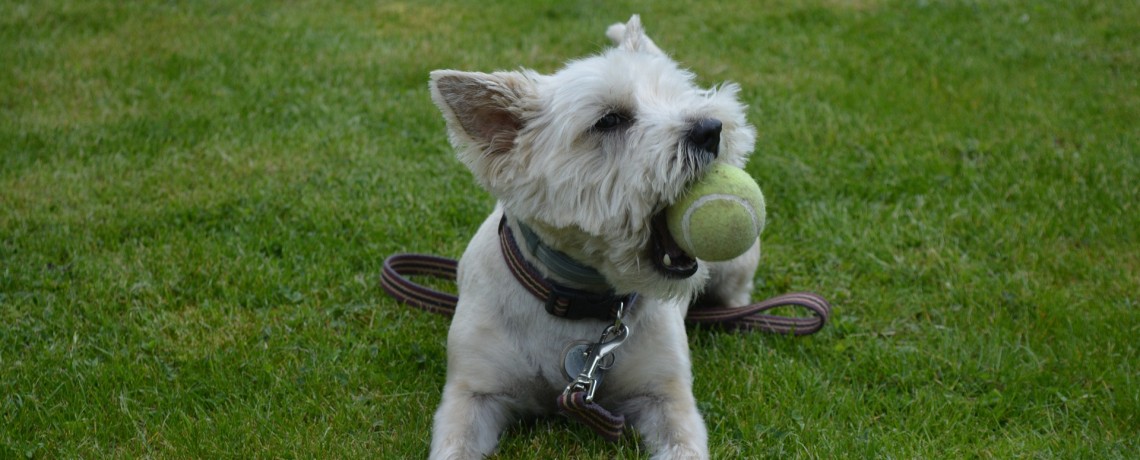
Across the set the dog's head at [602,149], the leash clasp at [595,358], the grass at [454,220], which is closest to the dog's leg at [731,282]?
the grass at [454,220]

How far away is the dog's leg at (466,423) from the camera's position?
3.71 metres

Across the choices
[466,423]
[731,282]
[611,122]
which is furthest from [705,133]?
[731,282]

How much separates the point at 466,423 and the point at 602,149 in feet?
3.89

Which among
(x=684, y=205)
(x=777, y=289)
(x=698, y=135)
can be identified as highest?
(x=698, y=135)

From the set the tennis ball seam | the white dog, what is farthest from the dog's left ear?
the tennis ball seam

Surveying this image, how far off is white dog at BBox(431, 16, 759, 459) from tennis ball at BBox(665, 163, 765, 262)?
62 millimetres

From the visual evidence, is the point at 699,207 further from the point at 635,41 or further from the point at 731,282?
the point at 731,282

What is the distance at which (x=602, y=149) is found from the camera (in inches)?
138

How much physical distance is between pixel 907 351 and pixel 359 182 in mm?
3590

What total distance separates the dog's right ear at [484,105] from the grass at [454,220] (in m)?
1.22

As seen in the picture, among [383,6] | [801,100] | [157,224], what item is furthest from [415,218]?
[383,6]

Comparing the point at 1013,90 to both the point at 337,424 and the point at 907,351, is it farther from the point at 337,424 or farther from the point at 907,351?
the point at 337,424

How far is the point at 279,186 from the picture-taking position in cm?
639

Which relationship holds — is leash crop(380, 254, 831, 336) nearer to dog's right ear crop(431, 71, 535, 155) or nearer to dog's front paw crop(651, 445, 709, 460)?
dog's front paw crop(651, 445, 709, 460)
